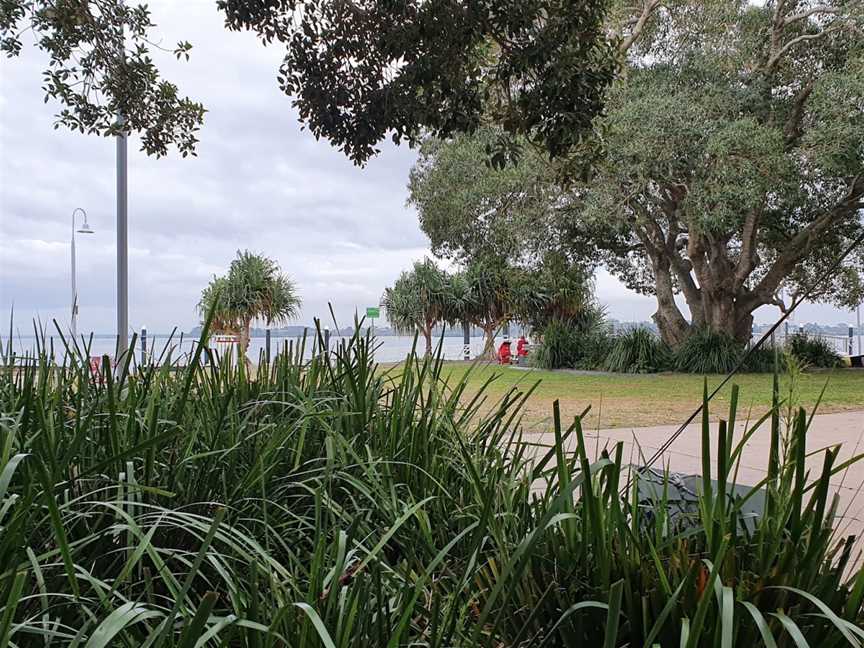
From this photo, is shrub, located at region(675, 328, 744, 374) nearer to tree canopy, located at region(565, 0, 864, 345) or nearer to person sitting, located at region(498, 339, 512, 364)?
tree canopy, located at region(565, 0, 864, 345)

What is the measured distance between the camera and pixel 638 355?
1508 centimetres

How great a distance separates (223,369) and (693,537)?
134cm

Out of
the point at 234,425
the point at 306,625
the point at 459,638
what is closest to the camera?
the point at 306,625

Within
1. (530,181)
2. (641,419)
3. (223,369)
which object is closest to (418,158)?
(530,181)

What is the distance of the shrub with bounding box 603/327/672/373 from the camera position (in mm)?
14875

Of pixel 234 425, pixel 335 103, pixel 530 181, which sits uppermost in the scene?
pixel 530 181

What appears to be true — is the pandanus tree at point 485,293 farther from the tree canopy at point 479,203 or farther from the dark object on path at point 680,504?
the dark object on path at point 680,504

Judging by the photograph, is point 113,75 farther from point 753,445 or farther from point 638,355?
point 638,355

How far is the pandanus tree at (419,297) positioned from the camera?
63.9 ft

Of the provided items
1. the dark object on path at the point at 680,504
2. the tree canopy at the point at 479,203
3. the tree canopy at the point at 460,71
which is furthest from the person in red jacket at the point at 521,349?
the dark object on path at the point at 680,504

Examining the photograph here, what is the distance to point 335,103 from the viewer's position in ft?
13.5

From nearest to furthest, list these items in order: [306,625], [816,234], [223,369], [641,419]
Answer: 1. [306,625]
2. [223,369]
3. [641,419]
4. [816,234]

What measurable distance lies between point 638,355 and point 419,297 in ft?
21.8

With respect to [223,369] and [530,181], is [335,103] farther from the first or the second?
[530,181]
